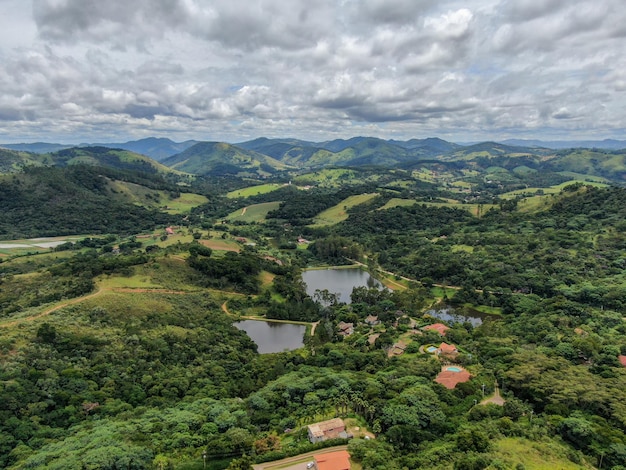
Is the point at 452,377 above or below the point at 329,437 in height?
below

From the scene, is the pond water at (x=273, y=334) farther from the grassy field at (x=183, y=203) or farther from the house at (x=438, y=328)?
the grassy field at (x=183, y=203)

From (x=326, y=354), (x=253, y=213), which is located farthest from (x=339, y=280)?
(x=253, y=213)

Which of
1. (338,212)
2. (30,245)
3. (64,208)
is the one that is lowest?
(338,212)

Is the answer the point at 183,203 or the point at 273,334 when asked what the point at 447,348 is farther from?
the point at 183,203

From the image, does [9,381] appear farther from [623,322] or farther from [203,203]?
[203,203]

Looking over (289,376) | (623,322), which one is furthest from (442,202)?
(289,376)

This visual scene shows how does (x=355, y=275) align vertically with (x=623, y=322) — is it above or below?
below

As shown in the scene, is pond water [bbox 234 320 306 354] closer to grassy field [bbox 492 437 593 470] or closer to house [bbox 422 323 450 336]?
house [bbox 422 323 450 336]
